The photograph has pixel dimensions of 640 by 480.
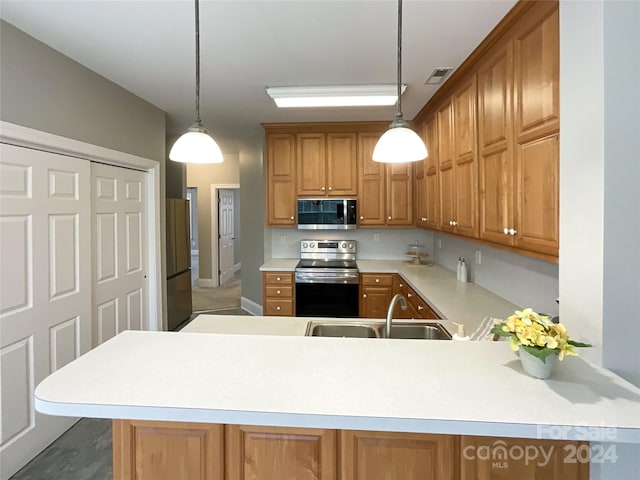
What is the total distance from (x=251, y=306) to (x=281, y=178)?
6.56 feet

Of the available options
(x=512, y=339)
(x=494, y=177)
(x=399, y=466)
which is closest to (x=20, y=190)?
(x=399, y=466)

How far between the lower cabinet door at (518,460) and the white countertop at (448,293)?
35.7 inches

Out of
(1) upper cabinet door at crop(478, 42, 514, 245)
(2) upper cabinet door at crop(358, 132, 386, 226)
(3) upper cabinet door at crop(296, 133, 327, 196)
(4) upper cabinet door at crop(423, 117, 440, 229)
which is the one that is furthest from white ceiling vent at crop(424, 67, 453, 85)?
(3) upper cabinet door at crop(296, 133, 327, 196)

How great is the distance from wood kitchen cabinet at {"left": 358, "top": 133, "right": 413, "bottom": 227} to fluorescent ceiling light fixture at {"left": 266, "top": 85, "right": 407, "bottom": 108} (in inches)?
43.6

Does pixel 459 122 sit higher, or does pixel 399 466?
pixel 459 122

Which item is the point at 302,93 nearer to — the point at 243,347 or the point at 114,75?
the point at 114,75

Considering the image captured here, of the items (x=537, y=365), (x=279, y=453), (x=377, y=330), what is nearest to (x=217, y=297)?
(x=377, y=330)

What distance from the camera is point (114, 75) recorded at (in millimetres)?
2674

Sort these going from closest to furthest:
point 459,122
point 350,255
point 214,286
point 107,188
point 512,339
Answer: point 512,339
point 459,122
point 107,188
point 350,255
point 214,286

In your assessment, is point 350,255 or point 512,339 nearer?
point 512,339

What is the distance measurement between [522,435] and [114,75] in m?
3.29

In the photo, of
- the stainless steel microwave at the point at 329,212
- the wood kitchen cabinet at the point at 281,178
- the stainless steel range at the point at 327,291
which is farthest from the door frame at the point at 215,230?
the stainless steel range at the point at 327,291

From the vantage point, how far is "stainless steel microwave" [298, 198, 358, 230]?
405 centimetres

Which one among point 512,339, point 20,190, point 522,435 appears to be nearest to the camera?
point 522,435
